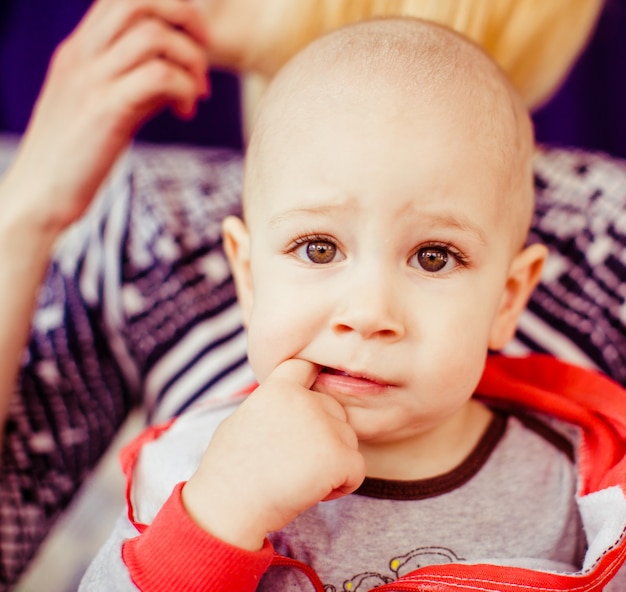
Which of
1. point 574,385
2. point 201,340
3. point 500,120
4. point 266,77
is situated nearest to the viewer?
point 500,120

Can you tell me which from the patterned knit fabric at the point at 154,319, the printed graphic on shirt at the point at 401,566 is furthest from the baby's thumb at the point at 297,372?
the patterned knit fabric at the point at 154,319

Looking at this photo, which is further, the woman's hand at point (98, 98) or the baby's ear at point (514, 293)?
the woman's hand at point (98, 98)

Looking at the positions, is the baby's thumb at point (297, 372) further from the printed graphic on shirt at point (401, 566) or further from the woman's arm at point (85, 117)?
the woman's arm at point (85, 117)

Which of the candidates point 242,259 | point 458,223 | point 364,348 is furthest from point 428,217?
point 242,259

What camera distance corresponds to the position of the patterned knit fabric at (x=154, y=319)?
3.40 feet

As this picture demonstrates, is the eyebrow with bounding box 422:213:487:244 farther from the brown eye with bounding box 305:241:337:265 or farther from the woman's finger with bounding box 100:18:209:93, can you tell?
the woman's finger with bounding box 100:18:209:93

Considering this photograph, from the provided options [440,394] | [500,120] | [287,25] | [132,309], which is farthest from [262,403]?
[287,25]

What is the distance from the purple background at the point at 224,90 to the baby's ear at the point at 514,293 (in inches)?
40.6

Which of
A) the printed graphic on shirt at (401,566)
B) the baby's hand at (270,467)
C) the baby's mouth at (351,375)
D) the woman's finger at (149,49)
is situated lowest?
the printed graphic on shirt at (401,566)

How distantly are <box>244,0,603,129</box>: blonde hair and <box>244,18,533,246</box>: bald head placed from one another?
9.2 inches

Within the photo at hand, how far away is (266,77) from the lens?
3.95 feet

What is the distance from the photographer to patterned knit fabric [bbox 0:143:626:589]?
3.40 ft

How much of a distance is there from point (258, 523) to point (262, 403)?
11 centimetres

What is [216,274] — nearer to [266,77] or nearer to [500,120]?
[266,77]
